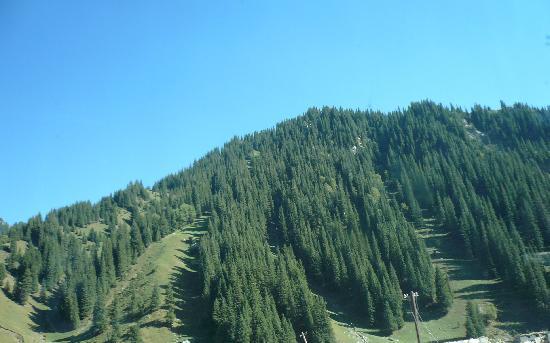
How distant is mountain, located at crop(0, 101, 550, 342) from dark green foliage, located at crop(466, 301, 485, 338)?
1.07 ft

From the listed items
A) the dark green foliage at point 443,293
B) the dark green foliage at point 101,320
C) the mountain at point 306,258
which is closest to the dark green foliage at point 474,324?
the mountain at point 306,258

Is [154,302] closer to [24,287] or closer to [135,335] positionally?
[135,335]

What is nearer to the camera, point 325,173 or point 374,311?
point 374,311

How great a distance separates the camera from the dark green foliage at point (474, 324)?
253 feet

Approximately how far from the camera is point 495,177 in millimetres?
155750

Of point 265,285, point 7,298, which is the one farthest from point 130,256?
point 265,285

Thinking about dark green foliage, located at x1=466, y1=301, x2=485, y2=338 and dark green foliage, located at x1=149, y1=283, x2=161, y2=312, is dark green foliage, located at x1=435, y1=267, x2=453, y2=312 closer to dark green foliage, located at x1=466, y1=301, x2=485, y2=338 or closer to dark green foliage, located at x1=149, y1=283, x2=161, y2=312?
dark green foliage, located at x1=466, y1=301, x2=485, y2=338

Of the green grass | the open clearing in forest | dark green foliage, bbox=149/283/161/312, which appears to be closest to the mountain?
dark green foliage, bbox=149/283/161/312

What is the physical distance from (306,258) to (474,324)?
52.3 metres

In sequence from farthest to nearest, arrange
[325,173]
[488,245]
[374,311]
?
[325,173] → [488,245] → [374,311]

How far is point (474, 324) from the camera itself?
7844cm

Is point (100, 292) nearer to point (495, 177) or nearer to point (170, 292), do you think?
point (170, 292)

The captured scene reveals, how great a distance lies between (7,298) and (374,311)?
261 ft

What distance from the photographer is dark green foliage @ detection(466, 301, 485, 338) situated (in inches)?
3039
